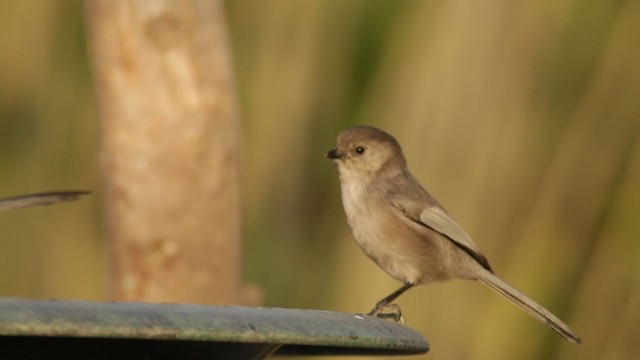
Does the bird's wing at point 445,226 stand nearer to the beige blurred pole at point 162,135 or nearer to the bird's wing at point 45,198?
the beige blurred pole at point 162,135

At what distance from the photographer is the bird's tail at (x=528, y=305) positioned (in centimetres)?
516

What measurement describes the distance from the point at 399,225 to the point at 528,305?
1.94 ft

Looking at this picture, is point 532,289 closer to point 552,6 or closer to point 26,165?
point 552,6

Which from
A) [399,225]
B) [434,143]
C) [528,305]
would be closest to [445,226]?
[399,225]

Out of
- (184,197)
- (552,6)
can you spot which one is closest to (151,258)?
→ (184,197)

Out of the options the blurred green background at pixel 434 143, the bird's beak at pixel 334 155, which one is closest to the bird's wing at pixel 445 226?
the bird's beak at pixel 334 155

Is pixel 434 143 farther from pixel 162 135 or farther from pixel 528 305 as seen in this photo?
pixel 162 135

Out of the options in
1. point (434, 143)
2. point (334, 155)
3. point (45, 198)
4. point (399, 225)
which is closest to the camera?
point (45, 198)

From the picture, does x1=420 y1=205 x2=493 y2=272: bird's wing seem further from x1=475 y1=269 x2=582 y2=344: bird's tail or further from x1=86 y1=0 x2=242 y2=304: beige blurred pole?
x1=86 y1=0 x2=242 y2=304: beige blurred pole

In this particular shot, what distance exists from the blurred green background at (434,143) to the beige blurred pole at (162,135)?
72 centimetres

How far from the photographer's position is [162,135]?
17.4ft

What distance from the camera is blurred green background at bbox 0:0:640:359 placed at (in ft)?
20.0

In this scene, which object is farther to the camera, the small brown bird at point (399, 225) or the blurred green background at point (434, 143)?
Answer: the blurred green background at point (434, 143)

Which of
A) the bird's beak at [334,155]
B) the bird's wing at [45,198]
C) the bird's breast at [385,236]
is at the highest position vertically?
the bird's wing at [45,198]
